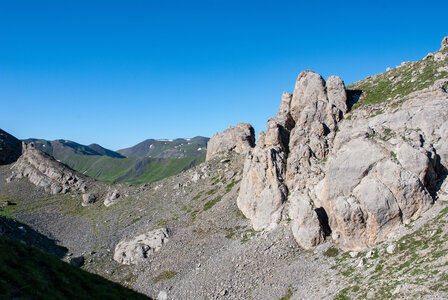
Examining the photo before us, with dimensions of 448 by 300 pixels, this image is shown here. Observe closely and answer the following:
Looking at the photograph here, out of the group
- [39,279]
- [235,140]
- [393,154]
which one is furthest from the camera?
[235,140]

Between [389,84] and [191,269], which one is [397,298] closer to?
[191,269]

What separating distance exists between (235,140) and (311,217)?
6011 cm

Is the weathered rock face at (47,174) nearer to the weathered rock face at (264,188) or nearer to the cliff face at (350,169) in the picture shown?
the weathered rock face at (264,188)

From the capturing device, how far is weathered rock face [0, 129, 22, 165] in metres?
132

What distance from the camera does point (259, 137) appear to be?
66562 millimetres

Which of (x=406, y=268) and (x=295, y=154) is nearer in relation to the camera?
(x=406, y=268)

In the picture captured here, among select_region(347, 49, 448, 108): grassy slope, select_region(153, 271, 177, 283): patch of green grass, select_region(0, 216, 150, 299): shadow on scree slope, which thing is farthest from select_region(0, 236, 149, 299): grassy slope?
select_region(347, 49, 448, 108): grassy slope

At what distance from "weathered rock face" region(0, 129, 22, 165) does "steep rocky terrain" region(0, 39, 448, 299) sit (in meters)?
66.1

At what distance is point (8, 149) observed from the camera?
443ft

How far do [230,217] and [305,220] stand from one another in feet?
70.4

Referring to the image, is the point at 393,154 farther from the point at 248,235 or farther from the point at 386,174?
the point at 248,235

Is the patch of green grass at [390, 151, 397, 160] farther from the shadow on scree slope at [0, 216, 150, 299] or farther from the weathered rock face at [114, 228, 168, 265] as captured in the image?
the weathered rock face at [114, 228, 168, 265]

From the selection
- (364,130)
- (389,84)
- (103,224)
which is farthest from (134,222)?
(389,84)

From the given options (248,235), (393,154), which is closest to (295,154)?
(393,154)
